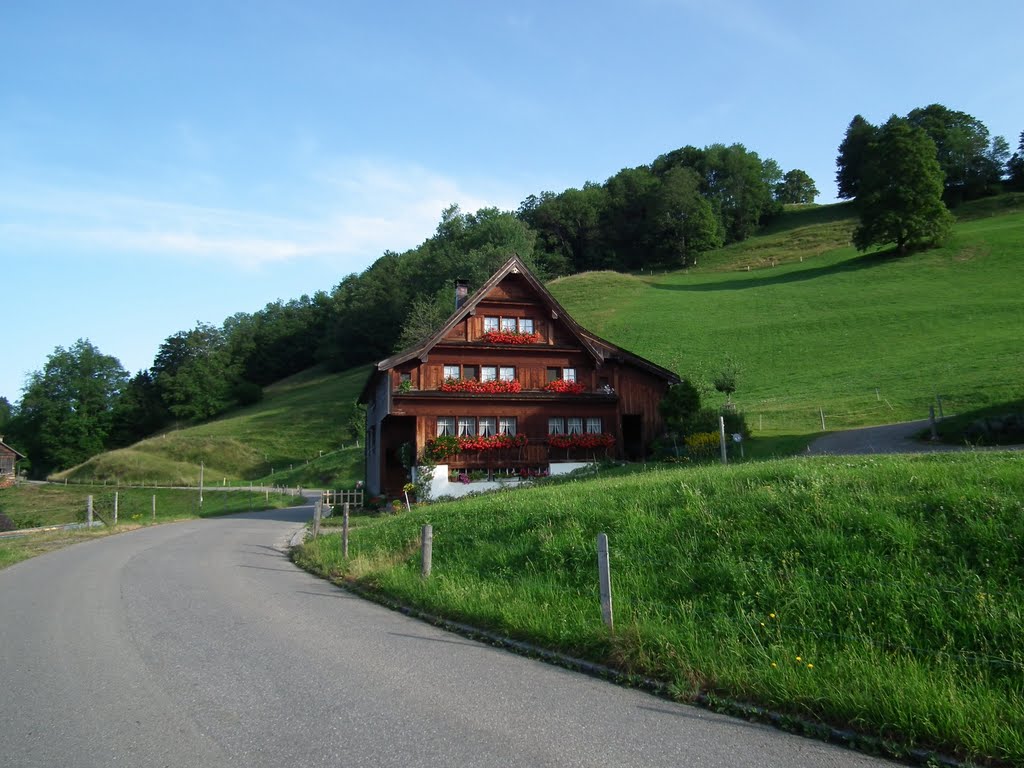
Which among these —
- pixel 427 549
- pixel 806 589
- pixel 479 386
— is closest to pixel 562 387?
pixel 479 386

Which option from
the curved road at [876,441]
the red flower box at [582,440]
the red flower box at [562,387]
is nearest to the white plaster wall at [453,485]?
the red flower box at [582,440]

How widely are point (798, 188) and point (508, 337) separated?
125 m

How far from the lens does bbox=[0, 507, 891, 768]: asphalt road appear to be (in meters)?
5.07

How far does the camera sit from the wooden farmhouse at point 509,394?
3120 centimetres

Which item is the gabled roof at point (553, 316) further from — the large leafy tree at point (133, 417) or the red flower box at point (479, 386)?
the large leafy tree at point (133, 417)

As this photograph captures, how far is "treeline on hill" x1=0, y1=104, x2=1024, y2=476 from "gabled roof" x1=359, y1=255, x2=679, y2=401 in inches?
1666

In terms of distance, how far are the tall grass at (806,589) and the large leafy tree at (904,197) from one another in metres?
69.1

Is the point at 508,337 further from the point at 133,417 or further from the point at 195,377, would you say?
the point at 133,417

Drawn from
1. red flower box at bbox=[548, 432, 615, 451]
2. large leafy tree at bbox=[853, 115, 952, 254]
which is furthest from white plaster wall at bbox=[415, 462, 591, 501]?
large leafy tree at bbox=[853, 115, 952, 254]

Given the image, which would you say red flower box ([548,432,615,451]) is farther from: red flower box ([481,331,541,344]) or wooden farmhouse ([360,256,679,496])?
red flower box ([481,331,541,344])

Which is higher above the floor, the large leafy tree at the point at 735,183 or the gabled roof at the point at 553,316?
the large leafy tree at the point at 735,183

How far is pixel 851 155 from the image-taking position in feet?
397

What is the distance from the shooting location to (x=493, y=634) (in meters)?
8.74

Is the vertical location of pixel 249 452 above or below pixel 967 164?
below
